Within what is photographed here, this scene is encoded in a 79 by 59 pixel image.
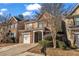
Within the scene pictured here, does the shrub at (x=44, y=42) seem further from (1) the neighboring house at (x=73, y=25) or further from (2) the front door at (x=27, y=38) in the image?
(1) the neighboring house at (x=73, y=25)

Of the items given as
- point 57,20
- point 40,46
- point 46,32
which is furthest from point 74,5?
point 40,46

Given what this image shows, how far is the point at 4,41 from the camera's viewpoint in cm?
313

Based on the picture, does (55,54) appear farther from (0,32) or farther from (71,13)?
(0,32)

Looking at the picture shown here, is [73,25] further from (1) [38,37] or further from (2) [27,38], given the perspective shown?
(2) [27,38]

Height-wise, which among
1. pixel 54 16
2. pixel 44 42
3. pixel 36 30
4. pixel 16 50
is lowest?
pixel 16 50

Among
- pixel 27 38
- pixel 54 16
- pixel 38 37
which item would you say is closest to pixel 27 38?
pixel 27 38

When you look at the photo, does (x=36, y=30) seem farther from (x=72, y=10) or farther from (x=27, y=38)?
(x=72, y=10)

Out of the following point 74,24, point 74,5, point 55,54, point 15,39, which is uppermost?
point 74,5

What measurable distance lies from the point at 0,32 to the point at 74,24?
3.42 feet

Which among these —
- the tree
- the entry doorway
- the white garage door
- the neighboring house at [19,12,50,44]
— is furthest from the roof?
the white garage door

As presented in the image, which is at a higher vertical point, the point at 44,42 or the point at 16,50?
the point at 44,42

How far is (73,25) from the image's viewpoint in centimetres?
314

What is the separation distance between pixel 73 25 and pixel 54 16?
0.29 m

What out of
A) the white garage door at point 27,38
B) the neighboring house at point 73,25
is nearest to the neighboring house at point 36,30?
the white garage door at point 27,38
